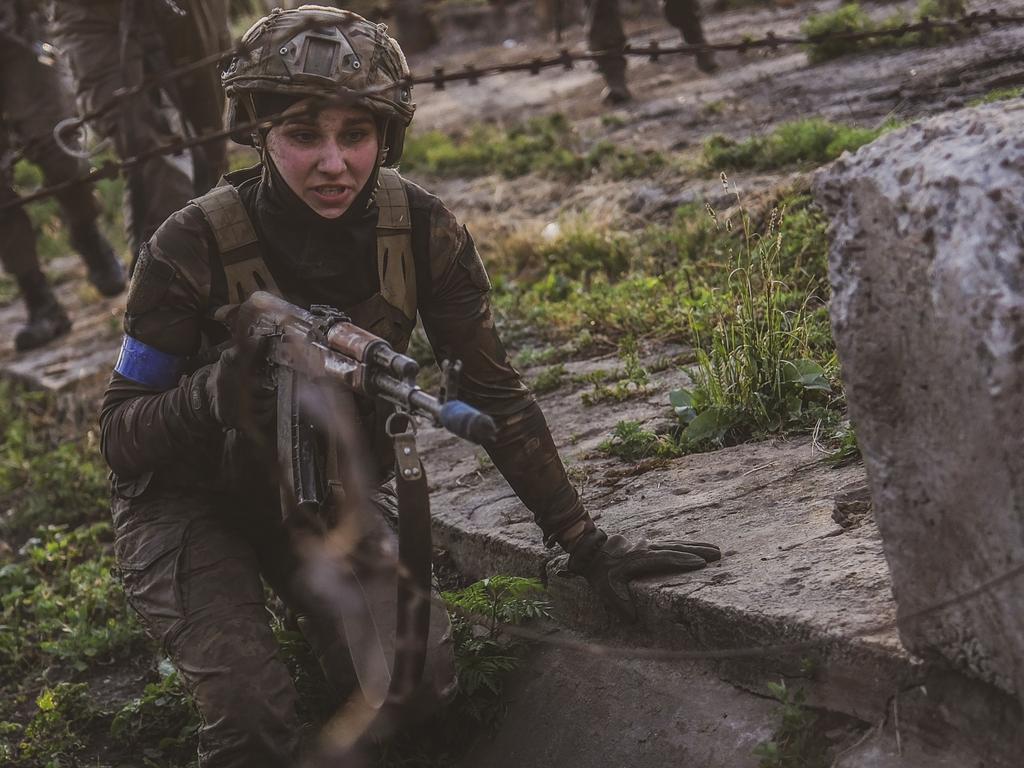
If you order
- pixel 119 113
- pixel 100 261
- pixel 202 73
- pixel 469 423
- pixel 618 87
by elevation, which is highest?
pixel 202 73

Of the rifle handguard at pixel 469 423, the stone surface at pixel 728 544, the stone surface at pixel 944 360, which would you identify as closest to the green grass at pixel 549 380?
the stone surface at pixel 728 544

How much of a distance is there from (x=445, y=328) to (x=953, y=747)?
1.67m

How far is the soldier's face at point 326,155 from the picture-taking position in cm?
336

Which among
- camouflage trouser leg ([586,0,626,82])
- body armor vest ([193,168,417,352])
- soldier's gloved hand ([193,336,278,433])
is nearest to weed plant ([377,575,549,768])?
body armor vest ([193,168,417,352])

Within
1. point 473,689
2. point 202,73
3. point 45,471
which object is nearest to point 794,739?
point 473,689

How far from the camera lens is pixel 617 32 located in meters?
9.38

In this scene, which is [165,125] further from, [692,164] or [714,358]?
[714,358]

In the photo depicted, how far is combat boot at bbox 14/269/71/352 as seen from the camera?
28.6 feet

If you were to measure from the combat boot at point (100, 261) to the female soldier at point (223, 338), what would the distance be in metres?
5.46

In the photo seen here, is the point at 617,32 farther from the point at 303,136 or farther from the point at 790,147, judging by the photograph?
the point at 303,136

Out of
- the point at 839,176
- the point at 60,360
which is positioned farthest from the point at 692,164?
the point at 839,176

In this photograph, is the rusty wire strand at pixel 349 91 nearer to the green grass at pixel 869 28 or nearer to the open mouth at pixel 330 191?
the open mouth at pixel 330 191

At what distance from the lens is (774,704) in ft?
9.87

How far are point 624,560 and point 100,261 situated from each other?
252 inches
